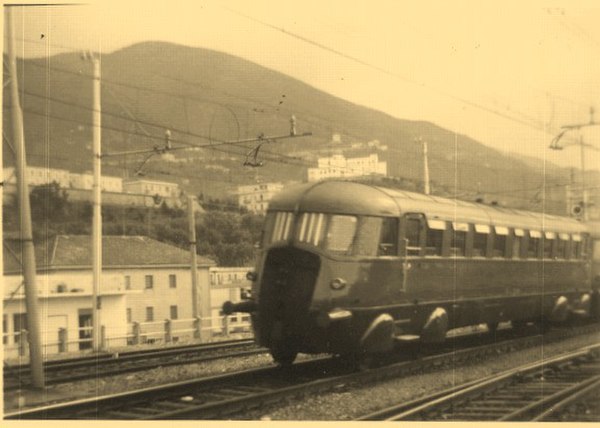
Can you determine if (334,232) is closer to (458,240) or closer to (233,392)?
(233,392)

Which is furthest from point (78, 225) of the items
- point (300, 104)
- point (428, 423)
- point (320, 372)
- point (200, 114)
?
point (428, 423)

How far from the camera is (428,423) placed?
A: 831 cm

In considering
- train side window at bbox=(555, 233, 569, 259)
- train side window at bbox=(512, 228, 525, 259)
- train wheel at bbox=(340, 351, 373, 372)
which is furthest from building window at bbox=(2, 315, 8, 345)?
train side window at bbox=(555, 233, 569, 259)

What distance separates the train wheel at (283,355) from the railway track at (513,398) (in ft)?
7.92

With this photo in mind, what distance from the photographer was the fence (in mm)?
9742

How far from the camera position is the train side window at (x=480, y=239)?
12523 millimetres

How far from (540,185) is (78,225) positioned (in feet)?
30.2

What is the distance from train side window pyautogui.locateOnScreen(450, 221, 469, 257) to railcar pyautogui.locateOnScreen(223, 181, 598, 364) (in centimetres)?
2

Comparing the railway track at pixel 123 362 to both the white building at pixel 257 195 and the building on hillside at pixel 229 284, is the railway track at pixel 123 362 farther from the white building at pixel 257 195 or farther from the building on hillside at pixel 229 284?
the white building at pixel 257 195

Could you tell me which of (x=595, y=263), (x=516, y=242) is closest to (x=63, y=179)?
(x=516, y=242)

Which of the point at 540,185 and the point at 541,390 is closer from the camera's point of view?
the point at 541,390

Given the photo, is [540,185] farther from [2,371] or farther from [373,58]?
[2,371]

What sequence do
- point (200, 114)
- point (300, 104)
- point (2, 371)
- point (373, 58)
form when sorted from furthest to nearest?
point (200, 114)
point (300, 104)
point (373, 58)
point (2, 371)

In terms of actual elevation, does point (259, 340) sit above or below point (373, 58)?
below
